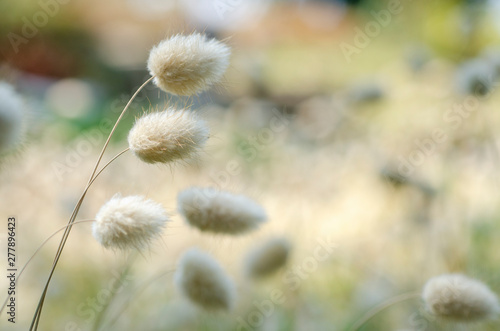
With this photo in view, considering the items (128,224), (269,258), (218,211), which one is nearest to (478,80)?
(269,258)

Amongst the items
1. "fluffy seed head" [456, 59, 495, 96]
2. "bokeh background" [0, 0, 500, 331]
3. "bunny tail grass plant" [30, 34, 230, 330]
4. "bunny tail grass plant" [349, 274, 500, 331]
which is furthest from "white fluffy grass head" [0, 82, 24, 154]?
"fluffy seed head" [456, 59, 495, 96]

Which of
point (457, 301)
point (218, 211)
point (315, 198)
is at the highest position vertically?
point (315, 198)

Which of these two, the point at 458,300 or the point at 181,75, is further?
the point at 458,300

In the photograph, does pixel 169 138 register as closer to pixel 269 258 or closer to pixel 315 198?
pixel 269 258

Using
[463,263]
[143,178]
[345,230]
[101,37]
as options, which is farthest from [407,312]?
[101,37]

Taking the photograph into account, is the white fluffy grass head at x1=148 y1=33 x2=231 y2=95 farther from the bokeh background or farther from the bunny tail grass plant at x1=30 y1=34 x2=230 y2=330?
the bokeh background

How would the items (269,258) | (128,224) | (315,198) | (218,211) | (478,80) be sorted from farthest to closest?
1. (315,198)
2. (478,80)
3. (269,258)
4. (218,211)
5. (128,224)

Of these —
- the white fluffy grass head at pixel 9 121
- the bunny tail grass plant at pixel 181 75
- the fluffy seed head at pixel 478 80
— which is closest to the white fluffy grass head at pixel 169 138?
the bunny tail grass plant at pixel 181 75

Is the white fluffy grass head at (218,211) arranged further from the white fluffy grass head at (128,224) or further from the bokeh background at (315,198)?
the bokeh background at (315,198)
